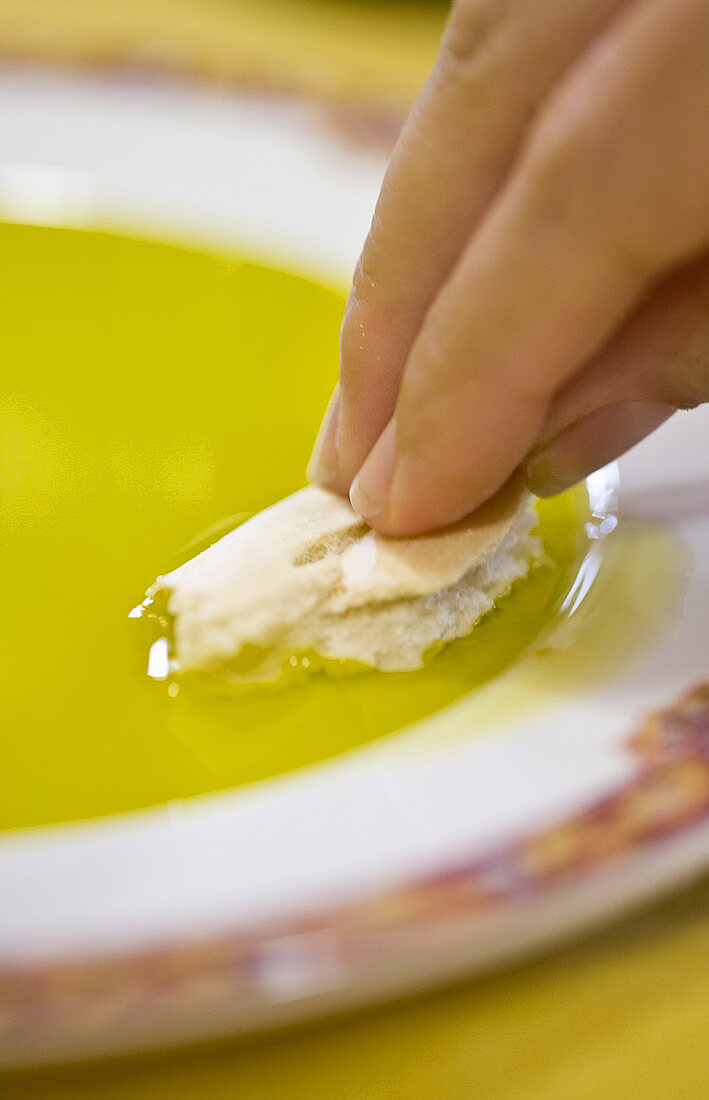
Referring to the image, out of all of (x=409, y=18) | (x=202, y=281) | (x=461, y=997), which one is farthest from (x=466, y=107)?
(x=409, y=18)

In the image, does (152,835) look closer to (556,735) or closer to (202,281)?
(556,735)

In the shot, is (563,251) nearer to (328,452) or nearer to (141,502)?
(328,452)

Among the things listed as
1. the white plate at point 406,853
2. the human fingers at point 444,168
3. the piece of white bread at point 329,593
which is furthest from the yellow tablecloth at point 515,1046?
the human fingers at point 444,168

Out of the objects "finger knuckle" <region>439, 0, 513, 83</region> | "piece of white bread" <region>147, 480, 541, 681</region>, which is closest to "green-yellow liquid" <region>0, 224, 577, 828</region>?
"piece of white bread" <region>147, 480, 541, 681</region>

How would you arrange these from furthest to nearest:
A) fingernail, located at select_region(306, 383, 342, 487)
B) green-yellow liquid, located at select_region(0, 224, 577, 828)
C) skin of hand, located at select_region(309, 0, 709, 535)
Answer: fingernail, located at select_region(306, 383, 342, 487), green-yellow liquid, located at select_region(0, 224, 577, 828), skin of hand, located at select_region(309, 0, 709, 535)

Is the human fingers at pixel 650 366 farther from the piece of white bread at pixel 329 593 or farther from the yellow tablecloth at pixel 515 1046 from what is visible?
the yellow tablecloth at pixel 515 1046

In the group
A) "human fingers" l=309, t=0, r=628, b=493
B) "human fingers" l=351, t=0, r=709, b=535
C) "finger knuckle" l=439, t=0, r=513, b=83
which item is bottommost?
"human fingers" l=351, t=0, r=709, b=535

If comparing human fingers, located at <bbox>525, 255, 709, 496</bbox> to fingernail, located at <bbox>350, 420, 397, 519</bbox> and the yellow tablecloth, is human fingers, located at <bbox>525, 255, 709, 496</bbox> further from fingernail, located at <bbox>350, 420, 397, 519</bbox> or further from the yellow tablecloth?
the yellow tablecloth
